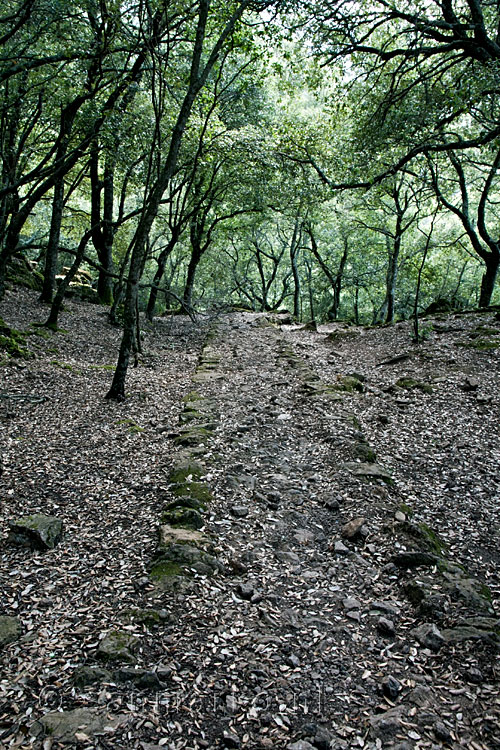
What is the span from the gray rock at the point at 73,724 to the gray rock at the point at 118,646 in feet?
1.05

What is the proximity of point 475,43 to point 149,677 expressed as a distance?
9232mm

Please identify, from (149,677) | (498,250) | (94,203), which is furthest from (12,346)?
(498,250)

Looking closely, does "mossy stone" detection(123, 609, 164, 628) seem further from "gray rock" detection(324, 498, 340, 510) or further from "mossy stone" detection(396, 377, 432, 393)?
"mossy stone" detection(396, 377, 432, 393)

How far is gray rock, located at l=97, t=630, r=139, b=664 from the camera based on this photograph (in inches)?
97.3

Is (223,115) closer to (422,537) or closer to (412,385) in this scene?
(412,385)

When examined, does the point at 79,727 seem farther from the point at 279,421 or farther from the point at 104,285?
the point at 104,285

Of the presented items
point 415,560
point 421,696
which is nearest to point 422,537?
point 415,560

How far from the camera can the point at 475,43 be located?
6.79 m

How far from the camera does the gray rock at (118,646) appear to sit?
247 cm

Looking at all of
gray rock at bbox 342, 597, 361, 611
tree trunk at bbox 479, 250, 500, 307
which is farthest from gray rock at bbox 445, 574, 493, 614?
tree trunk at bbox 479, 250, 500, 307

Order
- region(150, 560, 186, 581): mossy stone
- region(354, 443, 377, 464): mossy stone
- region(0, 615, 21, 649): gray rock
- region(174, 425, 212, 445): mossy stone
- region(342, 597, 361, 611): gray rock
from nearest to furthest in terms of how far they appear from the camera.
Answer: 1. region(0, 615, 21, 649): gray rock
2. region(342, 597, 361, 611): gray rock
3. region(150, 560, 186, 581): mossy stone
4. region(354, 443, 377, 464): mossy stone
5. region(174, 425, 212, 445): mossy stone

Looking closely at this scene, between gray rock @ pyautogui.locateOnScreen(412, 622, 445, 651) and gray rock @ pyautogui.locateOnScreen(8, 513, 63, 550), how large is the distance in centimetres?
285

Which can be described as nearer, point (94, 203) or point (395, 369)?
point (395, 369)

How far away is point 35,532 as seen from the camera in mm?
3557
